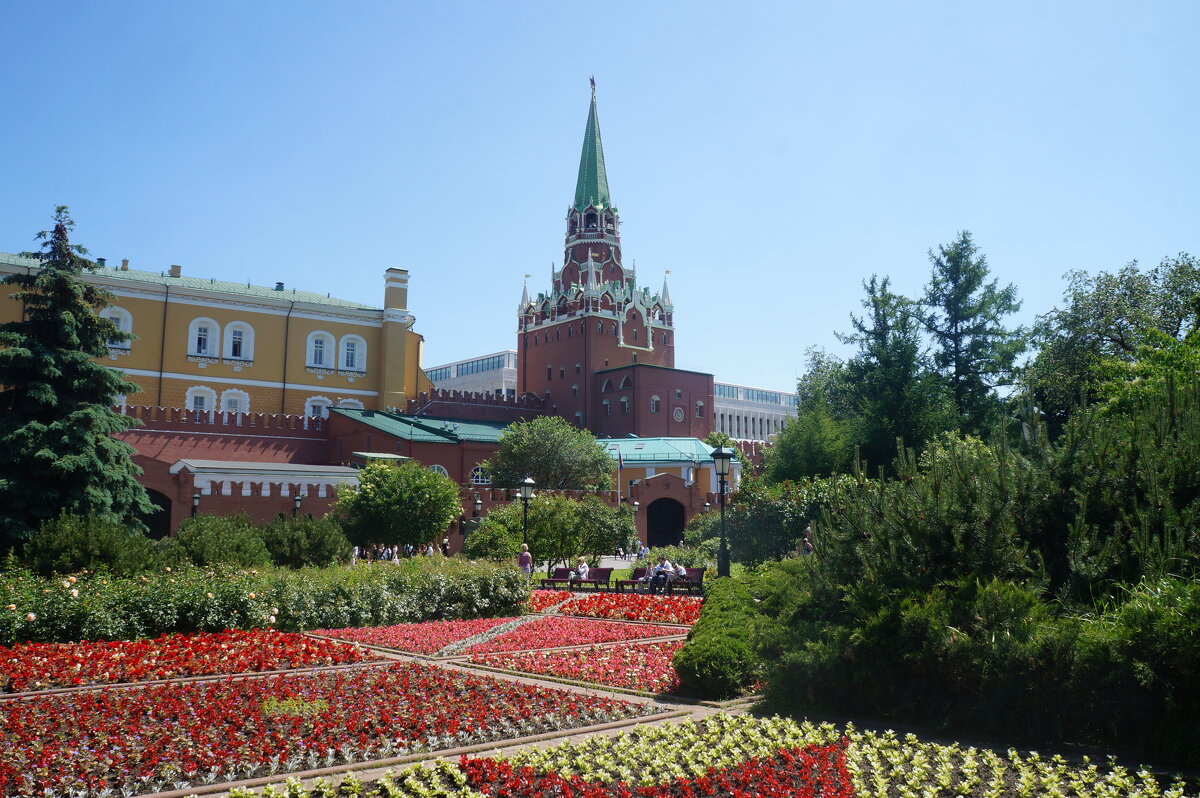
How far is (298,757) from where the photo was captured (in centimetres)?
652

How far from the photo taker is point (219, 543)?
16828 mm

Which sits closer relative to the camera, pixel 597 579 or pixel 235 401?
pixel 597 579

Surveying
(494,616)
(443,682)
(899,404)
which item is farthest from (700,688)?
(899,404)

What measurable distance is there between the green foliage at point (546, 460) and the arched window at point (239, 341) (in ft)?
45.7

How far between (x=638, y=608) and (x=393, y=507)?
1512 cm

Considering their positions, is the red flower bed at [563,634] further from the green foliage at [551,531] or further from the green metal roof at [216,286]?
the green metal roof at [216,286]

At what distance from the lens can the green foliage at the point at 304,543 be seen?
66.5ft

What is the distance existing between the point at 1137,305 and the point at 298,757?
36055 mm

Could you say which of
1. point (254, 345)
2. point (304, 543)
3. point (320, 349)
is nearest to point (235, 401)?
point (254, 345)

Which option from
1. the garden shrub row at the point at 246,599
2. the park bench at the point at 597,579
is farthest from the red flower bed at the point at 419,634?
the park bench at the point at 597,579

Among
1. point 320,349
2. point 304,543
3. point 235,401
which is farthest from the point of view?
point 320,349

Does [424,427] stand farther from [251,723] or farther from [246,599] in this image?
[251,723]

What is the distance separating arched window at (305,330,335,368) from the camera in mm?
49125

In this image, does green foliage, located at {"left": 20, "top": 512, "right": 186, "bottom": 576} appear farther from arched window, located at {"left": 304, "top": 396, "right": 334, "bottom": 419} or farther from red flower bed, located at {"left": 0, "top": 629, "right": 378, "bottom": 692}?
arched window, located at {"left": 304, "top": 396, "right": 334, "bottom": 419}
